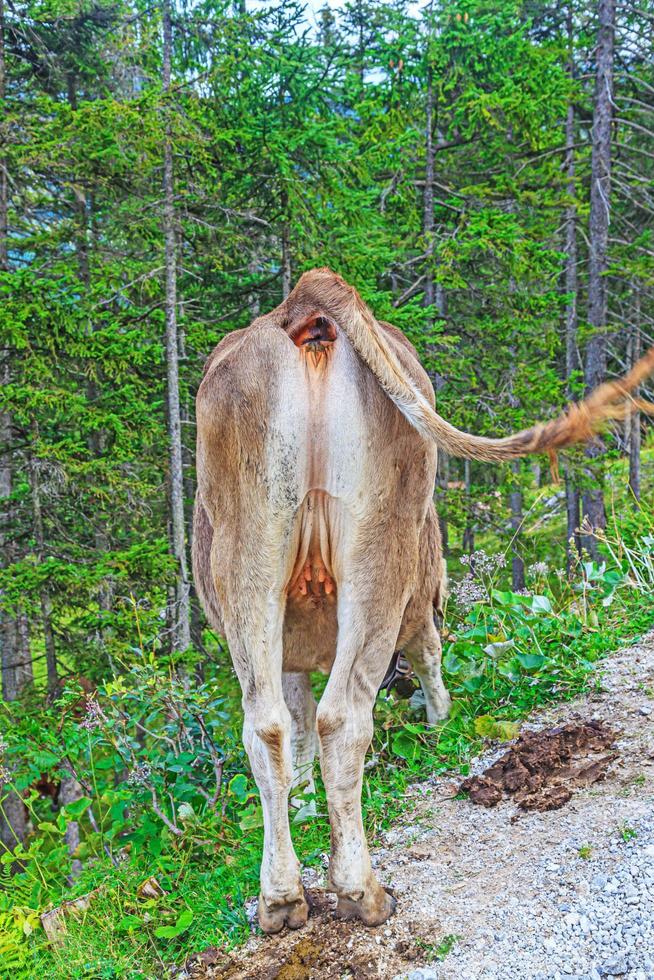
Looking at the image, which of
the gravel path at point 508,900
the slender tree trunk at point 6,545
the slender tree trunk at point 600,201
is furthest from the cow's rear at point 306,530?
the slender tree trunk at point 600,201

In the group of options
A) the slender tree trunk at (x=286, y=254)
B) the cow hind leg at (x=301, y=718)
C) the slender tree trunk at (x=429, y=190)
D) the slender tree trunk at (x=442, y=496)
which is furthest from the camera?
the slender tree trunk at (x=429, y=190)

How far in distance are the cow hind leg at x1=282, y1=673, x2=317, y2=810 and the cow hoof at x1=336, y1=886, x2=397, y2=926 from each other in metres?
1.21

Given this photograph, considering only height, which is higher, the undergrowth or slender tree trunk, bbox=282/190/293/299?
slender tree trunk, bbox=282/190/293/299

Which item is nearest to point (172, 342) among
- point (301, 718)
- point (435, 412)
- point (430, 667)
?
point (430, 667)

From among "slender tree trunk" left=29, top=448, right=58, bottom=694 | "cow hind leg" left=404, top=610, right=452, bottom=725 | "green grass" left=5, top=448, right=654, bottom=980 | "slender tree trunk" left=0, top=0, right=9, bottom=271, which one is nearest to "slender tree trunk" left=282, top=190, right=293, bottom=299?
"slender tree trunk" left=0, top=0, right=9, bottom=271

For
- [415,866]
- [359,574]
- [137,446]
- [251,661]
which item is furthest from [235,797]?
[137,446]

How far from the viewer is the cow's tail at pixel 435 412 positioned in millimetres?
2445

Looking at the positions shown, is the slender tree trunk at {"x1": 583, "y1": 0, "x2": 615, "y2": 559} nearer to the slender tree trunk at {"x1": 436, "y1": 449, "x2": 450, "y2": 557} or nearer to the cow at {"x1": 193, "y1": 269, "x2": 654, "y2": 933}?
the slender tree trunk at {"x1": 436, "y1": 449, "x2": 450, "y2": 557}

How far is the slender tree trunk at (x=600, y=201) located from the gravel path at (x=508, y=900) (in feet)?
35.3

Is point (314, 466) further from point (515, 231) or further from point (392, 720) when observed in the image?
point (515, 231)

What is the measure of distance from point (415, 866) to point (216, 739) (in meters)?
1.83

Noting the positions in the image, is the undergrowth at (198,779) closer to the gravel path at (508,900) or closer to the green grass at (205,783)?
the green grass at (205,783)

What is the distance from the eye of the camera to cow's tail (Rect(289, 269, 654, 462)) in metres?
2.45

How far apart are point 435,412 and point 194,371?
9430mm
